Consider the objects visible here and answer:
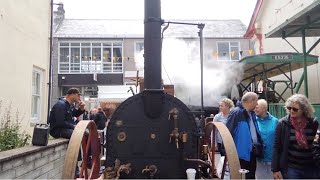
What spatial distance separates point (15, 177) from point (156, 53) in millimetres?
2045

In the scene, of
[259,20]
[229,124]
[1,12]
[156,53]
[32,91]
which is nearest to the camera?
[156,53]

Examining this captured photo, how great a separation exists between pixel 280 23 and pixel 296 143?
984cm

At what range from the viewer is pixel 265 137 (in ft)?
14.8

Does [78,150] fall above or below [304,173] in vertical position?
above

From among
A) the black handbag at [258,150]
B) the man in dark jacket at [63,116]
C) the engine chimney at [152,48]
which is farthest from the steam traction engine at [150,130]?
the man in dark jacket at [63,116]

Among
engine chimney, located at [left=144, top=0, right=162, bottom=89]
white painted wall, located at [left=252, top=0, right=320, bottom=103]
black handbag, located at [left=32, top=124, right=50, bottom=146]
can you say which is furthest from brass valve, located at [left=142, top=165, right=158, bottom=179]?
white painted wall, located at [left=252, top=0, right=320, bottom=103]

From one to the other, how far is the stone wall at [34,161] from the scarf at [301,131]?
292 cm

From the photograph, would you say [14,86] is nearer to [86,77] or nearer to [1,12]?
[1,12]

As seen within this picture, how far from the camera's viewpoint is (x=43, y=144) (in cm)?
504

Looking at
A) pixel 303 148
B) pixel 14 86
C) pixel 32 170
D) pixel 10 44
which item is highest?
pixel 10 44

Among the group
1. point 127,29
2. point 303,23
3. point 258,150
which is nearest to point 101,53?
point 127,29

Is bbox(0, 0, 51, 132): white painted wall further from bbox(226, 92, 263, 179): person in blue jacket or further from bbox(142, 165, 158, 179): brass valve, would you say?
bbox(226, 92, 263, 179): person in blue jacket

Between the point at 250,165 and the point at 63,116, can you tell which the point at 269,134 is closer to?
the point at 250,165

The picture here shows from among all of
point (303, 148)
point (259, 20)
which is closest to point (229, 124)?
point (303, 148)
